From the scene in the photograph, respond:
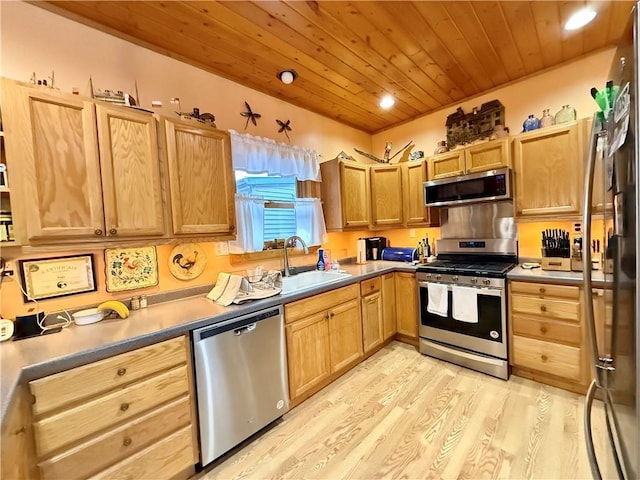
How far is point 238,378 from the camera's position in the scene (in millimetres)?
1714

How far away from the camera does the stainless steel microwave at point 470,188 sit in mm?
2531

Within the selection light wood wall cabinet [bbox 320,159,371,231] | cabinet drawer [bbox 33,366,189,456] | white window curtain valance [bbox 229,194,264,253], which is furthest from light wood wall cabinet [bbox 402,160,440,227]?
cabinet drawer [bbox 33,366,189,456]

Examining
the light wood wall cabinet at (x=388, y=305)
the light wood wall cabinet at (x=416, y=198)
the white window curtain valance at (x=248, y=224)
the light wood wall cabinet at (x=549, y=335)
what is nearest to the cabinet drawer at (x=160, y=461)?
the white window curtain valance at (x=248, y=224)

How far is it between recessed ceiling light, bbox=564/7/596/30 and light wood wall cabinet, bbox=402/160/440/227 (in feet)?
4.89

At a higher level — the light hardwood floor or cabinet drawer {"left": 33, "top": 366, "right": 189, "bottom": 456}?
cabinet drawer {"left": 33, "top": 366, "right": 189, "bottom": 456}

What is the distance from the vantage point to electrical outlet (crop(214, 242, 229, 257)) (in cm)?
230

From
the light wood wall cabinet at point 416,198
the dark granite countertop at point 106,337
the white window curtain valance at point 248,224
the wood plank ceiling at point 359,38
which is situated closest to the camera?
the dark granite countertop at point 106,337

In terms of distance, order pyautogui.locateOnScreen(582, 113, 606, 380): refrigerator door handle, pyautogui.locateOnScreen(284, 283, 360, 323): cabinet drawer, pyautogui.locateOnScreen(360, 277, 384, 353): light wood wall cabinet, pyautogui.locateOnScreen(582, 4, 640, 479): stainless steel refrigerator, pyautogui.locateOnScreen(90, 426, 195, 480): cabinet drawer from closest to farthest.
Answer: pyautogui.locateOnScreen(582, 4, 640, 479): stainless steel refrigerator < pyautogui.locateOnScreen(582, 113, 606, 380): refrigerator door handle < pyautogui.locateOnScreen(90, 426, 195, 480): cabinet drawer < pyautogui.locateOnScreen(284, 283, 360, 323): cabinet drawer < pyautogui.locateOnScreen(360, 277, 384, 353): light wood wall cabinet

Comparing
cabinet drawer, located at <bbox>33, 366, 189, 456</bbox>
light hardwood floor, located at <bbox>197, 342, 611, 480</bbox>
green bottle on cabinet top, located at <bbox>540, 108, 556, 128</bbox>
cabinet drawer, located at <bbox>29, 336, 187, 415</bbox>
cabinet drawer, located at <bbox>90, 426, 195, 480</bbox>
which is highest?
green bottle on cabinet top, located at <bbox>540, 108, 556, 128</bbox>

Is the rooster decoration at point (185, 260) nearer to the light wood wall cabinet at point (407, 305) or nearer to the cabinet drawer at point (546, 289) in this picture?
the light wood wall cabinet at point (407, 305)

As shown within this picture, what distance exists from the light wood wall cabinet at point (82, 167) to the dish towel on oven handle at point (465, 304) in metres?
2.55

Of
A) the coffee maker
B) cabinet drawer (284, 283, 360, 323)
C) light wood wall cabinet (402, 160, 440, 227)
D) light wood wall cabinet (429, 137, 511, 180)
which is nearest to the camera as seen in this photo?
cabinet drawer (284, 283, 360, 323)

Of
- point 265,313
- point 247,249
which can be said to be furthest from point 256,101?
point 265,313

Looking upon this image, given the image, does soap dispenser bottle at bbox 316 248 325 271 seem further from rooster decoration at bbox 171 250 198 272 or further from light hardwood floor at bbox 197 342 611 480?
rooster decoration at bbox 171 250 198 272
